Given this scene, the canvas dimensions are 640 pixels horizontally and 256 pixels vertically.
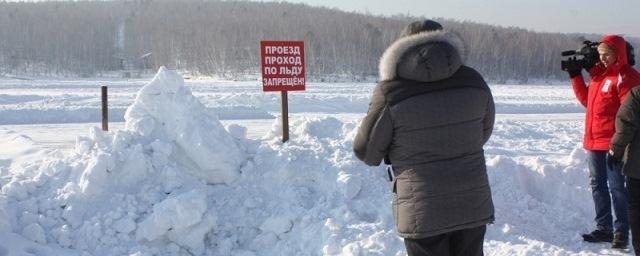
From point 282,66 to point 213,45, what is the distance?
48.3m

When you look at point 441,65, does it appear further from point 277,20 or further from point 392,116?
point 277,20

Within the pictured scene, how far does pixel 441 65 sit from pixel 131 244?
366 centimetres

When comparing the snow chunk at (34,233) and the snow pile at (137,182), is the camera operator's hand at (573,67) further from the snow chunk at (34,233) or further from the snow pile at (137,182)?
the snow chunk at (34,233)

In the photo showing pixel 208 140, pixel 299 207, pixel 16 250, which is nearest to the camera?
pixel 16 250

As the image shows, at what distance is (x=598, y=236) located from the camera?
508 centimetres

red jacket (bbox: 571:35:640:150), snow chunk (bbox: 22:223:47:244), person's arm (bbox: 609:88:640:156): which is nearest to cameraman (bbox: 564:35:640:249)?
red jacket (bbox: 571:35:640:150)

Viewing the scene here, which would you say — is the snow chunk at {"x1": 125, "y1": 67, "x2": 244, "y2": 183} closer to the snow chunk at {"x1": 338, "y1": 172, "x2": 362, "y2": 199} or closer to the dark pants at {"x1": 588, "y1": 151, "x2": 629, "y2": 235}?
the snow chunk at {"x1": 338, "y1": 172, "x2": 362, "y2": 199}

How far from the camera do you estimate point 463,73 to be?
256cm

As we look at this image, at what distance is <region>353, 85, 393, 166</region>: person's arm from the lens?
2516 millimetres

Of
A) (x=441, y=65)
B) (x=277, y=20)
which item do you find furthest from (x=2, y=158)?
(x=277, y=20)

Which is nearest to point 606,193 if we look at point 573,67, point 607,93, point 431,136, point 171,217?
point 607,93

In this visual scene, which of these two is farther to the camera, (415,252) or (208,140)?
(208,140)

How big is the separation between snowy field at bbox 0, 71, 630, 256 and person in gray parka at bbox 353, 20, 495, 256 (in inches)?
89.8

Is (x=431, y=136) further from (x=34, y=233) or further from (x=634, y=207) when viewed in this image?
(x=34, y=233)
